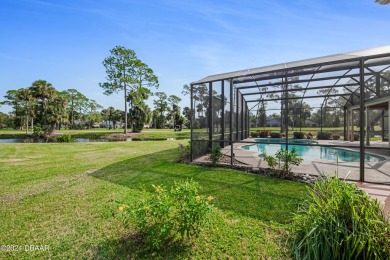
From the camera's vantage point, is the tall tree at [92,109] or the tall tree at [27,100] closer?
the tall tree at [27,100]

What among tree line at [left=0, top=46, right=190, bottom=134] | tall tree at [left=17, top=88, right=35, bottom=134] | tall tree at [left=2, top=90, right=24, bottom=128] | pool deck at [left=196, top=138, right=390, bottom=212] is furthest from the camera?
tall tree at [left=2, top=90, right=24, bottom=128]

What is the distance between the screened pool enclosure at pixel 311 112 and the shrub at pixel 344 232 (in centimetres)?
227

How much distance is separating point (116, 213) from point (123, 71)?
2627cm

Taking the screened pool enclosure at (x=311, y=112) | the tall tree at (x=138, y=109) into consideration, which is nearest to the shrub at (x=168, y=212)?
the screened pool enclosure at (x=311, y=112)

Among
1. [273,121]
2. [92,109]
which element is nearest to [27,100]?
[92,109]

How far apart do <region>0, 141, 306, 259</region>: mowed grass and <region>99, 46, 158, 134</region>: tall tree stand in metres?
21.8

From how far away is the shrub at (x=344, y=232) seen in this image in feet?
5.34

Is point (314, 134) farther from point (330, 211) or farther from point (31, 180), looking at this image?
point (31, 180)

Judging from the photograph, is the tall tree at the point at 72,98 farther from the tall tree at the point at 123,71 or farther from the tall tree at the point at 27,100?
the tall tree at the point at 123,71

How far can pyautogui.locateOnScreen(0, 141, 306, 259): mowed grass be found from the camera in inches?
97.2

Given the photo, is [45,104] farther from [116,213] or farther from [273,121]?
[116,213]

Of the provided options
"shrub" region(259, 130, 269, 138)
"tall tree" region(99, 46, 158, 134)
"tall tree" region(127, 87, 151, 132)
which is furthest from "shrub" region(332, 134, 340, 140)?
"tall tree" region(127, 87, 151, 132)

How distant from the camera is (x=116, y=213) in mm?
3451

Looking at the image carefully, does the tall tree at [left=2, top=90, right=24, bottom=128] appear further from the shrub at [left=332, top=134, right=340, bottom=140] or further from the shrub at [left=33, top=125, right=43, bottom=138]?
the shrub at [left=332, top=134, right=340, bottom=140]
